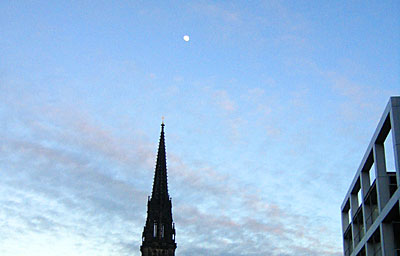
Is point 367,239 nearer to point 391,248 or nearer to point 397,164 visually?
point 391,248

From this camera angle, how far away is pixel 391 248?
127ft

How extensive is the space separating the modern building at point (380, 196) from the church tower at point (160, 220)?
76.9 meters

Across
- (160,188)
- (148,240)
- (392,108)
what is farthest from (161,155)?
(392,108)

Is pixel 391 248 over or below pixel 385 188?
below

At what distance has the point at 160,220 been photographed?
127 meters

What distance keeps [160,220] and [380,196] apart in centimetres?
9105

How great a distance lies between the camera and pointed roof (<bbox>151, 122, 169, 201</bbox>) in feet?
432

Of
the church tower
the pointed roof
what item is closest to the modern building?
the church tower

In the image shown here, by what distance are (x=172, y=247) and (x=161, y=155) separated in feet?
73.2

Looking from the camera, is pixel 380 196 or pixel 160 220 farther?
pixel 160 220

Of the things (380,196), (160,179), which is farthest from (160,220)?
(380,196)

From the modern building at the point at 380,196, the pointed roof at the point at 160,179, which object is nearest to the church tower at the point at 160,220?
the pointed roof at the point at 160,179

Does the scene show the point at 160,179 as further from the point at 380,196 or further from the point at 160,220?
the point at 380,196

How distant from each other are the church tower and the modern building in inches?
3027
